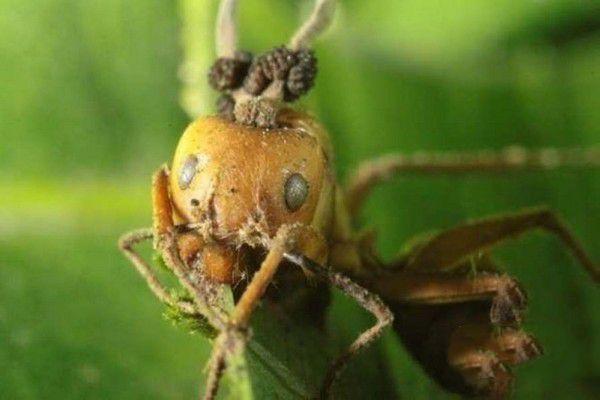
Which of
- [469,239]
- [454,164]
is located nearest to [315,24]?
[469,239]

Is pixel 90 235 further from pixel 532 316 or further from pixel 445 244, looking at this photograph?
pixel 532 316

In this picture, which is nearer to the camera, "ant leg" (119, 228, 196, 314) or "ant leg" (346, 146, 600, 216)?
"ant leg" (119, 228, 196, 314)

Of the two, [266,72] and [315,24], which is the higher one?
[315,24]

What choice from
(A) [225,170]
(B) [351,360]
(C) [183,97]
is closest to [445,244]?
(B) [351,360]

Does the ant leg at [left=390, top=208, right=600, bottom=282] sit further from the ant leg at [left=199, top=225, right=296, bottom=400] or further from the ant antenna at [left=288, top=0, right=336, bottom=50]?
the ant leg at [left=199, top=225, right=296, bottom=400]

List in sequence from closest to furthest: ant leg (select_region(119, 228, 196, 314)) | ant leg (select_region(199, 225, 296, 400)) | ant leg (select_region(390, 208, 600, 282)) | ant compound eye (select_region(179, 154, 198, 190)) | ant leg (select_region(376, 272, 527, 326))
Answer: ant leg (select_region(199, 225, 296, 400)), ant leg (select_region(119, 228, 196, 314)), ant compound eye (select_region(179, 154, 198, 190)), ant leg (select_region(376, 272, 527, 326)), ant leg (select_region(390, 208, 600, 282))

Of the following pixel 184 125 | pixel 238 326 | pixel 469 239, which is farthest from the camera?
pixel 184 125

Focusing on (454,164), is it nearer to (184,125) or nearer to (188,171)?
(184,125)

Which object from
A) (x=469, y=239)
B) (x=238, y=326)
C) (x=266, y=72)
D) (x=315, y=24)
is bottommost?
(x=469, y=239)

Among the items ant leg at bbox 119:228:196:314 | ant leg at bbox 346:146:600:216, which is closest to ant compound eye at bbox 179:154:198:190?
A: ant leg at bbox 119:228:196:314
